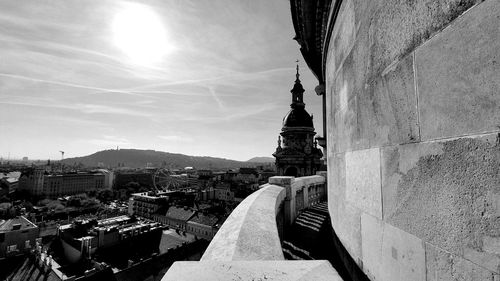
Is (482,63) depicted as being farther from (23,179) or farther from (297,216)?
(23,179)

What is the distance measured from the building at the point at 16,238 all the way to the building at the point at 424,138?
54091 mm

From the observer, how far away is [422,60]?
1.51 m

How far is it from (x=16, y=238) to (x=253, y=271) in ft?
188

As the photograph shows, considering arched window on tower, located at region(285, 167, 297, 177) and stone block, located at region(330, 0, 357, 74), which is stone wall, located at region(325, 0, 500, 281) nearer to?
stone block, located at region(330, 0, 357, 74)

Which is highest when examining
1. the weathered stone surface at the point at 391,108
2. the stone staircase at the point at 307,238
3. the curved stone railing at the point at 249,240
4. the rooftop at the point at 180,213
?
the weathered stone surface at the point at 391,108

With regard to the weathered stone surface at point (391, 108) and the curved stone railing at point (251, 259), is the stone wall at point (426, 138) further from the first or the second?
the curved stone railing at point (251, 259)

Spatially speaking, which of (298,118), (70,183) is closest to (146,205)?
(298,118)

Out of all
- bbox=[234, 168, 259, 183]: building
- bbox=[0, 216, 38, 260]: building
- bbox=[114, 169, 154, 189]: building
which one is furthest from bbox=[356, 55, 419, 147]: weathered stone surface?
bbox=[114, 169, 154, 189]: building

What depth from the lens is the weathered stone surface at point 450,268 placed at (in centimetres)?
111

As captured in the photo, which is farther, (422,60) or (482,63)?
(422,60)

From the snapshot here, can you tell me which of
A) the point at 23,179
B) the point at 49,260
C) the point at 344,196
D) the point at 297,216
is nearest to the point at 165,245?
the point at 49,260

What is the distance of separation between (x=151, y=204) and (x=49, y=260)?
35.8 m

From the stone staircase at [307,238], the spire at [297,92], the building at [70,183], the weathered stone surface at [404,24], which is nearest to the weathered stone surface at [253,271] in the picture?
the weathered stone surface at [404,24]

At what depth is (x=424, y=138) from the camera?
1.47m
